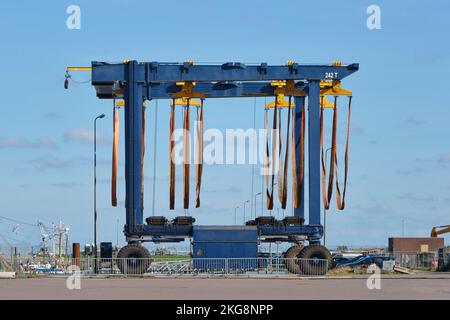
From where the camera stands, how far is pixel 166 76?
56.2 m

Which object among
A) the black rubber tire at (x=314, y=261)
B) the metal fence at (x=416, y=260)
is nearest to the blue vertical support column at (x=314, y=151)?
the black rubber tire at (x=314, y=261)

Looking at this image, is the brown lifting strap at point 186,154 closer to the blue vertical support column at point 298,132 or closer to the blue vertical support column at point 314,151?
the blue vertical support column at point 298,132

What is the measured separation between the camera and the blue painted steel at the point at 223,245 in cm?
5556

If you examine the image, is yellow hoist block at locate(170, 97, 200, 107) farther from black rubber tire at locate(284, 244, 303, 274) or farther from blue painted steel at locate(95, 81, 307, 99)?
black rubber tire at locate(284, 244, 303, 274)

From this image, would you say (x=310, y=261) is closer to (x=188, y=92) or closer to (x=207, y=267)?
(x=207, y=267)

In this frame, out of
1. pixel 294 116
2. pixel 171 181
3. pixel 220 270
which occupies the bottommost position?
pixel 220 270

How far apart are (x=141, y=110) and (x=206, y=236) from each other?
8.24 metres

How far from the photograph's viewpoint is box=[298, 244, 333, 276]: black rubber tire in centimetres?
5462

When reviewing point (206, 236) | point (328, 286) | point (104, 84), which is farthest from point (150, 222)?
point (328, 286)

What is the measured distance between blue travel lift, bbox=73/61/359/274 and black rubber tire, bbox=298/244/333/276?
6 cm

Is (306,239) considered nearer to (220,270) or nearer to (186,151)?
(220,270)

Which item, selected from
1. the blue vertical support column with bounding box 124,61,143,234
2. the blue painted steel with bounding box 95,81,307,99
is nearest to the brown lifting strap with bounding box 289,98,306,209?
the blue painted steel with bounding box 95,81,307,99

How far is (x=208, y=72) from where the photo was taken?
5597cm

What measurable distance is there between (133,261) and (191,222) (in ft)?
14.7
